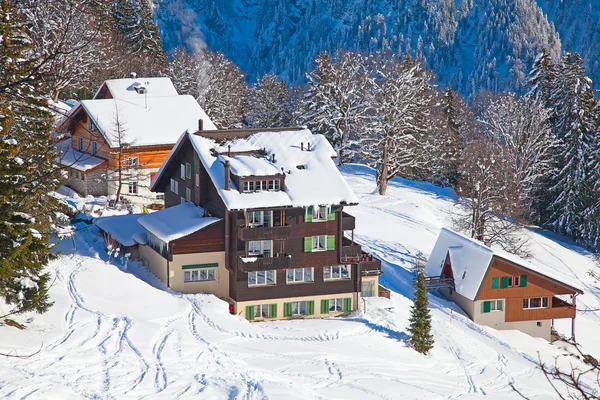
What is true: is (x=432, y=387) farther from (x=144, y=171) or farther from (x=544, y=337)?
(x=144, y=171)

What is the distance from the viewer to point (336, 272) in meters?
43.6

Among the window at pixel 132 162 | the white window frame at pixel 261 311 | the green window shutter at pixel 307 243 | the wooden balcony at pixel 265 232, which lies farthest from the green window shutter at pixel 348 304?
the window at pixel 132 162

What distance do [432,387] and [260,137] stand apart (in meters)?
17.2

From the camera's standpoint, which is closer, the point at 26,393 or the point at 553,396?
the point at 26,393

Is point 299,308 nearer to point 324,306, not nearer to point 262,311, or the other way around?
point 324,306

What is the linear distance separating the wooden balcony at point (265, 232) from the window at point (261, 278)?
6.54 feet

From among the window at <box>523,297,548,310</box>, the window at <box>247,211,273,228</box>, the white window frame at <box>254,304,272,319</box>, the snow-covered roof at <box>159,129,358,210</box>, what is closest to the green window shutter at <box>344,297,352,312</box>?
the white window frame at <box>254,304,272,319</box>

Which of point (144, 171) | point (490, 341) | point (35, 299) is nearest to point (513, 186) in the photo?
point (490, 341)

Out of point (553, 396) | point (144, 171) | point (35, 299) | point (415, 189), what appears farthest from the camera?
point (415, 189)

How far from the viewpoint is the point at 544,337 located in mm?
48906

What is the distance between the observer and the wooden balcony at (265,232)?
41219 millimetres

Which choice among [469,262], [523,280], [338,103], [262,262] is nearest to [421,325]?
[262,262]

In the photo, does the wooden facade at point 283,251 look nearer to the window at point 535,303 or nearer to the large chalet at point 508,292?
the large chalet at point 508,292

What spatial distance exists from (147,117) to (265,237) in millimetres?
22295
